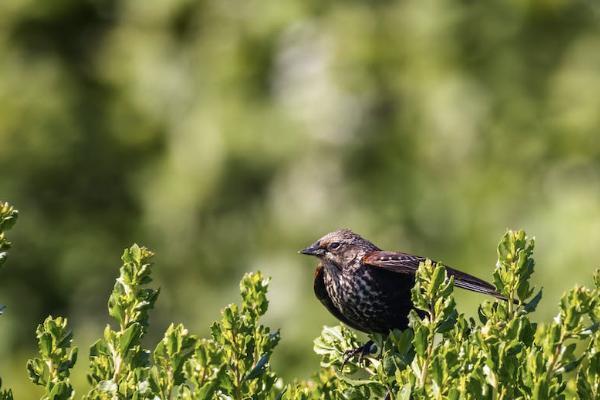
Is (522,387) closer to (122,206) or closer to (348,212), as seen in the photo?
(348,212)

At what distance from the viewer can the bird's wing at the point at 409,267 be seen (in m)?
4.59

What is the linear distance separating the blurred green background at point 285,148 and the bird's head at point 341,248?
14.4ft

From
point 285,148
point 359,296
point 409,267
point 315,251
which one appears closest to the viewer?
point 409,267

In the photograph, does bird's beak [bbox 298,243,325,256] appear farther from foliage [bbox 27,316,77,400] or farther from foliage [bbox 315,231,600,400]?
foliage [bbox 27,316,77,400]

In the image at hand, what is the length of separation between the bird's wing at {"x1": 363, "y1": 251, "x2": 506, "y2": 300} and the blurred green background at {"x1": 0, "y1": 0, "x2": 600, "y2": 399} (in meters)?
4.77

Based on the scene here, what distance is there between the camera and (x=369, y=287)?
17.3 ft

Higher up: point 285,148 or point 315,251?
point 285,148

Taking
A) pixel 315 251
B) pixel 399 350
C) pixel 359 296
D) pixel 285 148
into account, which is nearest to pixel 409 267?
pixel 359 296

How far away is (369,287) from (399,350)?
1414 millimetres

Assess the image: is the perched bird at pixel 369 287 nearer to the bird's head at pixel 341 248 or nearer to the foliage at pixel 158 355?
the bird's head at pixel 341 248

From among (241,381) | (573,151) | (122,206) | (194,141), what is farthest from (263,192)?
(241,381)

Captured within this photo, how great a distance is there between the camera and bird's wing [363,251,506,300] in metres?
4.59

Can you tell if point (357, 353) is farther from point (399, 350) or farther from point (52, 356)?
point (52, 356)

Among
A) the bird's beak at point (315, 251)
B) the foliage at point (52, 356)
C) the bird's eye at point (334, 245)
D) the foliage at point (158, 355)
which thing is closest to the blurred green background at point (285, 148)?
the bird's beak at point (315, 251)
